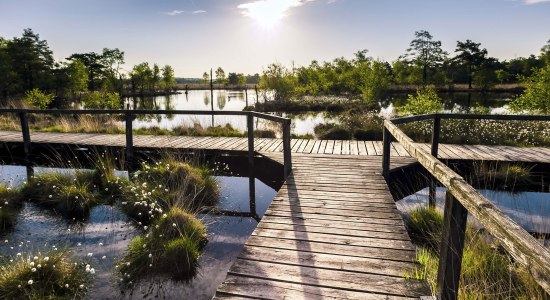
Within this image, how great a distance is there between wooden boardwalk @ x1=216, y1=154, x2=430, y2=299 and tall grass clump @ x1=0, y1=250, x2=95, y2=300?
Answer: 1940mm

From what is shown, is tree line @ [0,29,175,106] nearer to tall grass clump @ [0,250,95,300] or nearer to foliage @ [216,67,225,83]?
tall grass clump @ [0,250,95,300]

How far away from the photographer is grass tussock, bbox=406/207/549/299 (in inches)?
113

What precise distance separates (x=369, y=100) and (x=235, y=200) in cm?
2533

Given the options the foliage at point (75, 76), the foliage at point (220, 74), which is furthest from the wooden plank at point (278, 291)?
the foliage at point (220, 74)

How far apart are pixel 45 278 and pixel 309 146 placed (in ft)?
21.4

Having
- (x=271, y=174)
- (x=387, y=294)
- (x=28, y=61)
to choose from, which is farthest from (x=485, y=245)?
(x=28, y=61)

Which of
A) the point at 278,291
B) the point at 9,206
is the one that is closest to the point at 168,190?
the point at 9,206

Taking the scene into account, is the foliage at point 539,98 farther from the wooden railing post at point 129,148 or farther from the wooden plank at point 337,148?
the wooden railing post at point 129,148

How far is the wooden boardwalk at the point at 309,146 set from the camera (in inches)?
299

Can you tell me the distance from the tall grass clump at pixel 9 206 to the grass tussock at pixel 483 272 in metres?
6.11

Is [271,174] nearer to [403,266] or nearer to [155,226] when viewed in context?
[155,226]

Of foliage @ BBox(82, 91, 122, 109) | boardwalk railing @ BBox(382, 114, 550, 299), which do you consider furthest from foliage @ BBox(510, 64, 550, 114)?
foliage @ BBox(82, 91, 122, 109)

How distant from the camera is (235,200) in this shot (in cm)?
686

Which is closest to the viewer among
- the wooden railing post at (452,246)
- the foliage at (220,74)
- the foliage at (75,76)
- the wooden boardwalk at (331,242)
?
the wooden railing post at (452,246)
